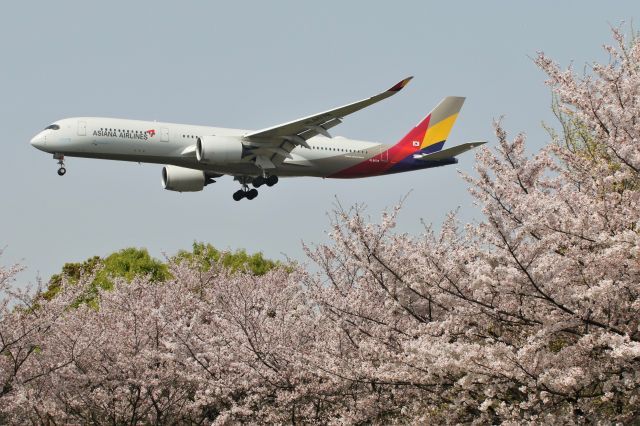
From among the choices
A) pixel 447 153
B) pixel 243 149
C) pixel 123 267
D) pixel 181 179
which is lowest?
pixel 123 267

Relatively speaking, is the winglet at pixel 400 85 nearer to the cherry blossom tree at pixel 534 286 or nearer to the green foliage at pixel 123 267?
the cherry blossom tree at pixel 534 286

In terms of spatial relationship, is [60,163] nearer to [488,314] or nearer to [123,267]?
[123,267]

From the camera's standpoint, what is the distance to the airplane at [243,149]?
3441 cm

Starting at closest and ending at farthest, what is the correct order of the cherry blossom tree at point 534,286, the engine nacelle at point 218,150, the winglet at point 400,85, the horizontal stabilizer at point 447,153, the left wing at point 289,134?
1. the cherry blossom tree at point 534,286
2. the winglet at point 400,85
3. the left wing at point 289,134
4. the engine nacelle at point 218,150
5. the horizontal stabilizer at point 447,153

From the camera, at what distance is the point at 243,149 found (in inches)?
1448

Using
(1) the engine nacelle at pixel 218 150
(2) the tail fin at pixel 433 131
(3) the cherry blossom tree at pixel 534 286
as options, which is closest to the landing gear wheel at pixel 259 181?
(1) the engine nacelle at pixel 218 150

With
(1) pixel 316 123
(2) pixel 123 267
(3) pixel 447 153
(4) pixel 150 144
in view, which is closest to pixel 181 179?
(4) pixel 150 144

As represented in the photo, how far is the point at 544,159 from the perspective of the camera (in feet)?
39.3

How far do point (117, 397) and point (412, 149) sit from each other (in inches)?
1065

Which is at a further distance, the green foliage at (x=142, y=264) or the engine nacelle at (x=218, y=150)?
the green foliage at (x=142, y=264)

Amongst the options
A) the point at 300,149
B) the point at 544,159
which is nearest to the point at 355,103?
the point at 300,149

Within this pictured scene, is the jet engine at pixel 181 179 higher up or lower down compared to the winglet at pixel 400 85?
lower down

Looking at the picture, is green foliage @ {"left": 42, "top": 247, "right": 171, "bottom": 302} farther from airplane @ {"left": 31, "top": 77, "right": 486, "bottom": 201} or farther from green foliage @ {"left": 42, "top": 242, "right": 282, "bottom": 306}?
airplane @ {"left": 31, "top": 77, "right": 486, "bottom": 201}

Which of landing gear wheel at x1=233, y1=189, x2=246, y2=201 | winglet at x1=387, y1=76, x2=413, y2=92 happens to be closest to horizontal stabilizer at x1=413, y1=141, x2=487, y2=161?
winglet at x1=387, y1=76, x2=413, y2=92
